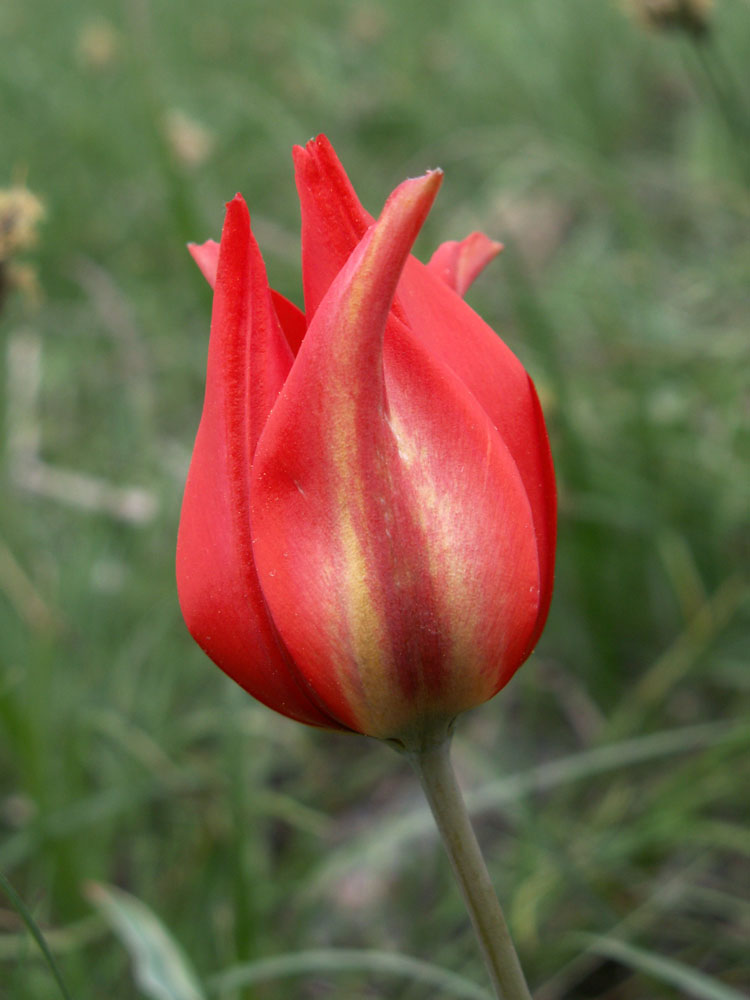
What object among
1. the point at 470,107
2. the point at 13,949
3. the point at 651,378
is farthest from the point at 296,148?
the point at 470,107

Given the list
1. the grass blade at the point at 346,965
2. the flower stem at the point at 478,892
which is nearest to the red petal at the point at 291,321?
the flower stem at the point at 478,892

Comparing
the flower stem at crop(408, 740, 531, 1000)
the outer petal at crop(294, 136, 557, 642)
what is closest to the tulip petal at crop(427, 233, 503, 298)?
the outer petal at crop(294, 136, 557, 642)

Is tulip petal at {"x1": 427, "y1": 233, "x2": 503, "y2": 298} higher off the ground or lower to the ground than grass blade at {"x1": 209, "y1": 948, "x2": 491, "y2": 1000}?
higher

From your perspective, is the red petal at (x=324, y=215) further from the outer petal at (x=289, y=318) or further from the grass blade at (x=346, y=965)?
the grass blade at (x=346, y=965)

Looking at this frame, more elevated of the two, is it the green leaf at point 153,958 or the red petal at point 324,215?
the red petal at point 324,215

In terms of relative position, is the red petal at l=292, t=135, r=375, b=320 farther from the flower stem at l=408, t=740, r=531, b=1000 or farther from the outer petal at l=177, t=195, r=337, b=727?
the flower stem at l=408, t=740, r=531, b=1000
